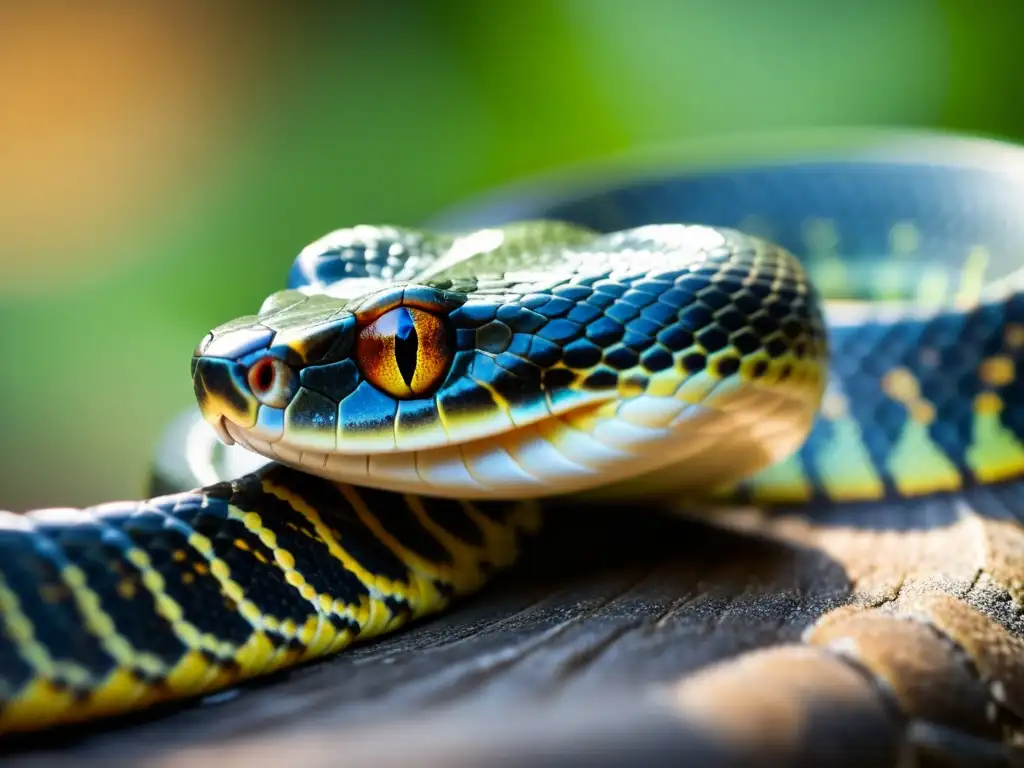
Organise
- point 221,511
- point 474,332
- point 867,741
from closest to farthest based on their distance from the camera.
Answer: point 867,741 < point 221,511 < point 474,332

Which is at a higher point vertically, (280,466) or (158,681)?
(280,466)

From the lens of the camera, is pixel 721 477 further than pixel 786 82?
No

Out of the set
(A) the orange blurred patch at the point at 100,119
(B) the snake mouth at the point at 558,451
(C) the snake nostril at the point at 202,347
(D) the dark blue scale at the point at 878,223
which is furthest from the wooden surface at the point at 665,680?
(A) the orange blurred patch at the point at 100,119

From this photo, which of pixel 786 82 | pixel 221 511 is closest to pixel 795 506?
pixel 221 511

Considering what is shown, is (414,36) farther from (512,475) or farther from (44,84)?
(512,475)

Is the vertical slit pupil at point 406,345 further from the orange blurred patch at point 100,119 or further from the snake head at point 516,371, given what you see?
the orange blurred patch at point 100,119

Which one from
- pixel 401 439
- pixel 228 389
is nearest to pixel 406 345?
pixel 401 439

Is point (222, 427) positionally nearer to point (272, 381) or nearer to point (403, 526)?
point (272, 381)

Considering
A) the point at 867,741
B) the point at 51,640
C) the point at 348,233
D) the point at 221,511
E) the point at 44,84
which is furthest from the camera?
the point at 44,84
